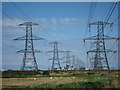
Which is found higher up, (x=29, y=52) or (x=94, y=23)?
(x=94, y=23)

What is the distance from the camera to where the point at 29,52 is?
47625 millimetres

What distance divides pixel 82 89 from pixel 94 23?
27962 mm

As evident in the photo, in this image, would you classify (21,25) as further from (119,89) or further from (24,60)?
(119,89)

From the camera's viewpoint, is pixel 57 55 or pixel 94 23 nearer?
pixel 94 23

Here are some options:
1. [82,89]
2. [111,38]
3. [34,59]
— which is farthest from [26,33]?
[82,89]

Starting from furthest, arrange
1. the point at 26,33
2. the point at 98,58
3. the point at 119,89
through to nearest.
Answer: the point at 98,58, the point at 26,33, the point at 119,89

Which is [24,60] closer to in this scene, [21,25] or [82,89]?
[21,25]

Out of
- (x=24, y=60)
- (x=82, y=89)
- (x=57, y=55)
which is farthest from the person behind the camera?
(x=57, y=55)

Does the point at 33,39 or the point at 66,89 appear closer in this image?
the point at 66,89

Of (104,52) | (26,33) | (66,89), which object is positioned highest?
(26,33)

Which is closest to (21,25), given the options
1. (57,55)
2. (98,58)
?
(98,58)

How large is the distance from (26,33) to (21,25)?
6.18ft

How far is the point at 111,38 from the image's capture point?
42.4 metres

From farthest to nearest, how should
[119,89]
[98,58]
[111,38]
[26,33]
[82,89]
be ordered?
1. [98,58]
2. [26,33]
3. [111,38]
4. [82,89]
5. [119,89]
